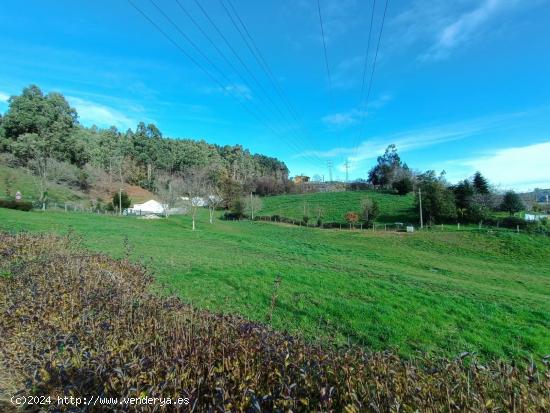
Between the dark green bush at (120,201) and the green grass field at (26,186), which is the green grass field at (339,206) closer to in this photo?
the dark green bush at (120,201)

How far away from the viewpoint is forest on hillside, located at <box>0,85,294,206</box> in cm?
4812

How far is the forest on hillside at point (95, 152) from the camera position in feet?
158

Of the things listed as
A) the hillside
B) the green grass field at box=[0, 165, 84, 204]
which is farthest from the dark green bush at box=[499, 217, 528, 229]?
the green grass field at box=[0, 165, 84, 204]

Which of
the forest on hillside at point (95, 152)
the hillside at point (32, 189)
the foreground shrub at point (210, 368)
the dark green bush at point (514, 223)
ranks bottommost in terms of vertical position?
the dark green bush at point (514, 223)

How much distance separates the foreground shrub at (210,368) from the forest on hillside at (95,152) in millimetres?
46557

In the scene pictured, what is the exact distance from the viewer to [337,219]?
48781 millimetres

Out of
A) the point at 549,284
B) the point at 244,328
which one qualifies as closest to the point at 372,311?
the point at 244,328

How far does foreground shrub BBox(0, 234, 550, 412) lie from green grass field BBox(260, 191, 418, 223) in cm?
4404

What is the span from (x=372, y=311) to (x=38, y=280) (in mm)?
6301

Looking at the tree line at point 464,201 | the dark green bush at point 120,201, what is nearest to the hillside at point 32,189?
the dark green bush at point 120,201

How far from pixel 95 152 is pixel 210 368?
8383 cm

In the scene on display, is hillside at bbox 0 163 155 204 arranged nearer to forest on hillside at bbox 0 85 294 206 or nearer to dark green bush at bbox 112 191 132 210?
forest on hillside at bbox 0 85 294 206

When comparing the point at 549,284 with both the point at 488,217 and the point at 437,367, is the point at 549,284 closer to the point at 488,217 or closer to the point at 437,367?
the point at 437,367

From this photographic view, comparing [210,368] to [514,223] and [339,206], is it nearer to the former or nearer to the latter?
[514,223]
